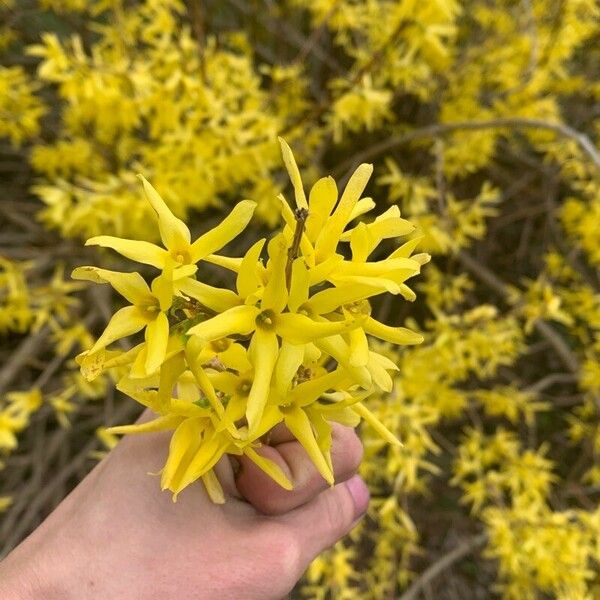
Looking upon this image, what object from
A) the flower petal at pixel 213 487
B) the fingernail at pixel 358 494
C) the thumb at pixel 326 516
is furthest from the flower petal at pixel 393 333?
the fingernail at pixel 358 494

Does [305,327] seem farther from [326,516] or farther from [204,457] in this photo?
[326,516]

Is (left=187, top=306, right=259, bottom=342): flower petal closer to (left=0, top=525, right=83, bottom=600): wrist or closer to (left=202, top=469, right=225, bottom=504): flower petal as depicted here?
(left=202, top=469, right=225, bottom=504): flower petal

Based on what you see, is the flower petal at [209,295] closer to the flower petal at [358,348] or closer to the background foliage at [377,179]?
the flower petal at [358,348]

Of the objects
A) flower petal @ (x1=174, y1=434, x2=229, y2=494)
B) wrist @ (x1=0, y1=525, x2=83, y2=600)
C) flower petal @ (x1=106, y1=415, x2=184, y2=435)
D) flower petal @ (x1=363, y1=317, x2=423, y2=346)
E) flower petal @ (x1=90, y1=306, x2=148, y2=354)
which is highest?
flower petal @ (x1=363, y1=317, x2=423, y2=346)

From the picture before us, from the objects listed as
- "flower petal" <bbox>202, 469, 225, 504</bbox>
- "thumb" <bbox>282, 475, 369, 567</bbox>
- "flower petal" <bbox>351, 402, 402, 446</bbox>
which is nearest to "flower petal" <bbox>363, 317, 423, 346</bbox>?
"flower petal" <bbox>351, 402, 402, 446</bbox>

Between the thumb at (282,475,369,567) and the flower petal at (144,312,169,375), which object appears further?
the thumb at (282,475,369,567)

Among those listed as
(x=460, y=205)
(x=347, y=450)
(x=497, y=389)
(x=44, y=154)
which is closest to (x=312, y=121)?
(x=460, y=205)
